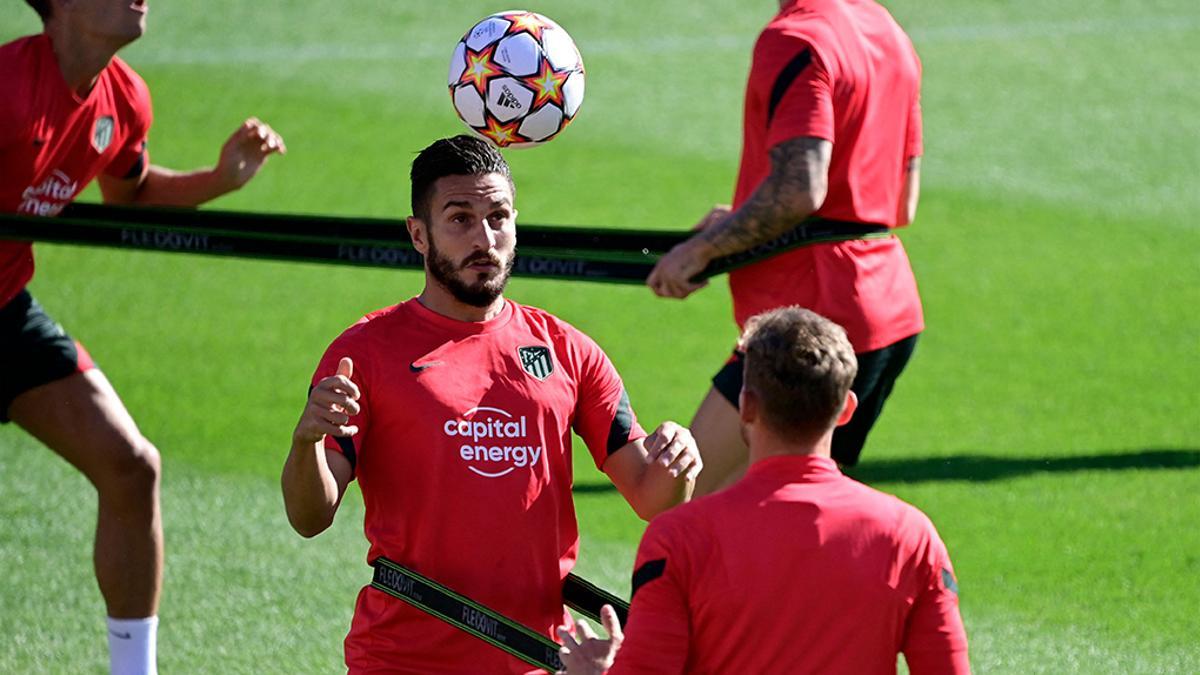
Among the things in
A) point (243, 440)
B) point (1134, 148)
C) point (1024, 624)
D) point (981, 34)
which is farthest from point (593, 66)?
point (1024, 624)

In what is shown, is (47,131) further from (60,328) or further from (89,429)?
(89,429)

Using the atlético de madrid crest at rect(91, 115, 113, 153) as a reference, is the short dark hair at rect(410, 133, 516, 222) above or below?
above

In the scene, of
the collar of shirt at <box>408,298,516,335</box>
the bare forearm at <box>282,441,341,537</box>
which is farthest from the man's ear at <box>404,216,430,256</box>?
the bare forearm at <box>282,441,341,537</box>

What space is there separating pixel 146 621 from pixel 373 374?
7.67 ft

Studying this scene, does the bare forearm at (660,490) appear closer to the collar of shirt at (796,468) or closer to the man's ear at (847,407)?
the man's ear at (847,407)

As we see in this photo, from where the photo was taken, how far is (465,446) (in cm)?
469

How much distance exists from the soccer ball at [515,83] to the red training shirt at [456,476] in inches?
62.7

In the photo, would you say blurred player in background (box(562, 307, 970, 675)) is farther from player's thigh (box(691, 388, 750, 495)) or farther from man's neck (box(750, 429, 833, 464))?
player's thigh (box(691, 388, 750, 495))

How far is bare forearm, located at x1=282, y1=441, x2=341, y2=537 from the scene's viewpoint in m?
4.45

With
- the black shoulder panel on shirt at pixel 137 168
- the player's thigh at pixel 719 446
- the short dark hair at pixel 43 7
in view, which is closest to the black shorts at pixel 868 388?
the player's thigh at pixel 719 446

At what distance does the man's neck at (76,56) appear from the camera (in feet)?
22.5

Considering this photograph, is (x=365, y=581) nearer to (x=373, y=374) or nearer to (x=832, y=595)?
(x=373, y=374)

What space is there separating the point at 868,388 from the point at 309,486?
2559 mm

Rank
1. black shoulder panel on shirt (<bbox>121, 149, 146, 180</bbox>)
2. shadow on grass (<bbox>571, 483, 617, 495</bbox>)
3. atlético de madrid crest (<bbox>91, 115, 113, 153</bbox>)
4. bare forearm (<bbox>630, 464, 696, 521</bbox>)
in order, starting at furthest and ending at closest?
shadow on grass (<bbox>571, 483, 617, 495</bbox>)
black shoulder panel on shirt (<bbox>121, 149, 146, 180</bbox>)
atlético de madrid crest (<bbox>91, 115, 113, 153</bbox>)
bare forearm (<bbox>630, 464, 696, 521</bbox>)
